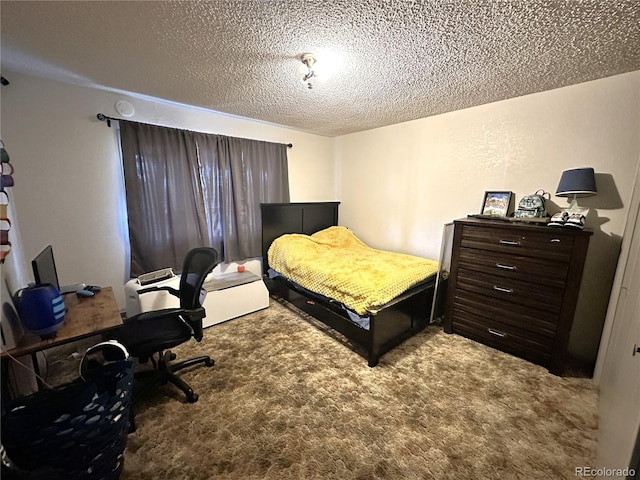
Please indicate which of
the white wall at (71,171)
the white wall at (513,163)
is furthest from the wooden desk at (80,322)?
the white wall at (513,163)

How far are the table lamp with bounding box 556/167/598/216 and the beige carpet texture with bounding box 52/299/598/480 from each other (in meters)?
1.45

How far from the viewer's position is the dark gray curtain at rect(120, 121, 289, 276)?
8.52 feet

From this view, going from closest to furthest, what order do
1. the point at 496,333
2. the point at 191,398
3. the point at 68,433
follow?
the point at 68,433 < the point at 191,398 < the point at 496,333

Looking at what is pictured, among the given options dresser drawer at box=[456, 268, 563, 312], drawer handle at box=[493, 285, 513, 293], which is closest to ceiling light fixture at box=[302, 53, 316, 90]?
dresser drawer at box=[456, 268, 563, 312]

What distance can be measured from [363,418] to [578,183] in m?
2.38

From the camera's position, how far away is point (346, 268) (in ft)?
8.56

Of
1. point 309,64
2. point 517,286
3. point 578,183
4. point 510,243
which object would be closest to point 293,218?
point 309,64

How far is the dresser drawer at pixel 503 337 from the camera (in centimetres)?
212

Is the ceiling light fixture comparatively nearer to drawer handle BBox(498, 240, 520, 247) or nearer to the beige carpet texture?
drawer handle BBox(498, 240, 520, 247)

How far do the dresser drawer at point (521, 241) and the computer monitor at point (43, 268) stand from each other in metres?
3.08

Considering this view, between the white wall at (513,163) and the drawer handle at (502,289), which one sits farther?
the drawer handle at (502,289)

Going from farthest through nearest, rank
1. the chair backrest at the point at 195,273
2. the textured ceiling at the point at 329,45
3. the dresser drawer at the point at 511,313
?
1. the dresser drawer at the point at 511,313
2. the chair backrest at the point at 195,273
3. the textured ceiling at the point at 329,45

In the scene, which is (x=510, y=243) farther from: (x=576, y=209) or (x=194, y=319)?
(x=194, y=319)

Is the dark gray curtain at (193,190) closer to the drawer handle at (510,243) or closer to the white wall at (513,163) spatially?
the white wall at (513,163)
